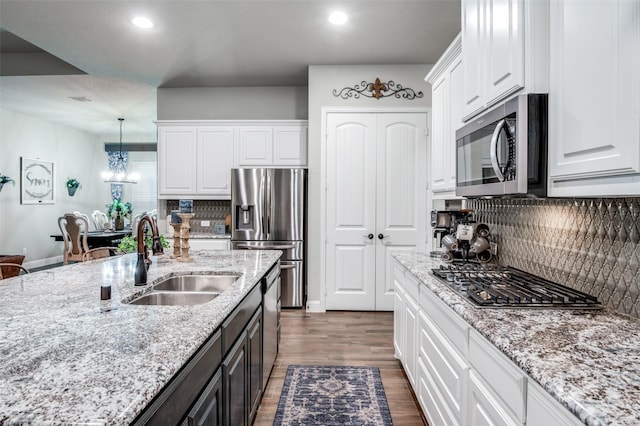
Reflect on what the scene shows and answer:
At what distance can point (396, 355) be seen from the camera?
9.84ft

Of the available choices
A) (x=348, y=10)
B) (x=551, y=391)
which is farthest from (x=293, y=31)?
(x=551, y=391)

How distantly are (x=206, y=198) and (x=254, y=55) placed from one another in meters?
1.89

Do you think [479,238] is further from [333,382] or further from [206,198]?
[206,198]

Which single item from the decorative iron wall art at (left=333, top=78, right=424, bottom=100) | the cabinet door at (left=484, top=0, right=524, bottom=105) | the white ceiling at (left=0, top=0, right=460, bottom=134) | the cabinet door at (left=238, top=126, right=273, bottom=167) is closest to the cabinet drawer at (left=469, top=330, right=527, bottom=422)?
the cabinet door at (left=484, top=0, right=524, bottom=105)

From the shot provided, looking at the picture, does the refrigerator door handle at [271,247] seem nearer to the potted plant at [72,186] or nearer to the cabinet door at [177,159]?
the cabinet door at [177,159]

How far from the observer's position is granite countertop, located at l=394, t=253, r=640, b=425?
0.79 metres

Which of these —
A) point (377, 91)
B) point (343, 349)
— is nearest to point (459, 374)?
point (343, 349)

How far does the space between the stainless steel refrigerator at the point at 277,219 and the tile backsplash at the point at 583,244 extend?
8.48 ft

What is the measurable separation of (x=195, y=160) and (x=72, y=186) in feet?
16.9

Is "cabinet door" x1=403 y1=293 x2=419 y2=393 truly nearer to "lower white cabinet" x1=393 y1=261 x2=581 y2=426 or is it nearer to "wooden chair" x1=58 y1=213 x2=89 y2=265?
"lower white cabinet" x1=393 y1=261 x2=581 y2=426

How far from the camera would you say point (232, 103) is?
5.18 m

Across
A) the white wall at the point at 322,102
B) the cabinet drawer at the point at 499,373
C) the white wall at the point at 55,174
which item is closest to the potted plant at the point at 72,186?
the white wall at the point at 55,174

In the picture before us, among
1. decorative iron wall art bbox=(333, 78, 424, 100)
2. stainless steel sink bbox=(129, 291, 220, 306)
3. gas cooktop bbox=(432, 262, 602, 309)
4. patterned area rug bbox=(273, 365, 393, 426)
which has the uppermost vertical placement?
decorative iron wall art bbox=(333, 78, 424, 100)

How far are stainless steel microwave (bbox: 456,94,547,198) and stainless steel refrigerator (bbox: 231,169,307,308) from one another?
2776mm
